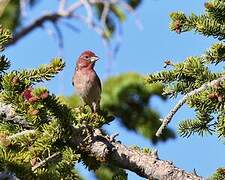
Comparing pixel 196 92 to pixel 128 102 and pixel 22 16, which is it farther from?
pixel 22 16

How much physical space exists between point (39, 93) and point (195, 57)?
1122mm

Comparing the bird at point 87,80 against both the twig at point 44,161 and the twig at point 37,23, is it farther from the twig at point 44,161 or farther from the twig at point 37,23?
the twig at point 37,23

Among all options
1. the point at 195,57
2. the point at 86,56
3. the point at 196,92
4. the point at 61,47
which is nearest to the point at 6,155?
the point at 196,92

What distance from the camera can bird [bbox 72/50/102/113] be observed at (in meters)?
8.05

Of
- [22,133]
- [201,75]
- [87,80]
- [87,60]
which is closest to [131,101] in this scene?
[87,60]

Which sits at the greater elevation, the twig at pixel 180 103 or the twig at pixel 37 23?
the twig at pixel 37 23

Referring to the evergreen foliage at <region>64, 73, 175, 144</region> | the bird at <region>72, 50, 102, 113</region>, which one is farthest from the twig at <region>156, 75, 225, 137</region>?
the evergreen foliage at <region>64, 73, 175, 144</region>

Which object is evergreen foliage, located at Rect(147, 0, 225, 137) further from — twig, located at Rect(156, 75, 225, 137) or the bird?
the bird

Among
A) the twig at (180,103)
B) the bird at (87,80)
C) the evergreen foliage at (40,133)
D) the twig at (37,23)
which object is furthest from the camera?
the twig at (37,23)

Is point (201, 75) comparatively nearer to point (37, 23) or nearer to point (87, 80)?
point (87, 80)

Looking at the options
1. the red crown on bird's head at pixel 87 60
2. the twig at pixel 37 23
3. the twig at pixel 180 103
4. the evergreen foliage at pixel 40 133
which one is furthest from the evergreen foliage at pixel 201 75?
the twig at pixel 37 23

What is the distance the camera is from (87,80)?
326 inches

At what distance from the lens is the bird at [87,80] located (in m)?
8.05

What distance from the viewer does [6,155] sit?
11.1 feet
